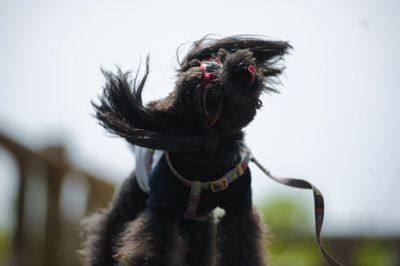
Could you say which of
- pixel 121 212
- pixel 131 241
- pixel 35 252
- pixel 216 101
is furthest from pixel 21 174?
pixel 216 101

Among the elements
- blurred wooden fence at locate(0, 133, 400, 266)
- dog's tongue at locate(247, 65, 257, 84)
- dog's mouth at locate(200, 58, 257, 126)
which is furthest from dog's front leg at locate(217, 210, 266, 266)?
blurred wooden fence at locate(0, 133, 400, 266)

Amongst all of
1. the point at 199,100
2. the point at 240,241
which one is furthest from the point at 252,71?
the point at 240,241

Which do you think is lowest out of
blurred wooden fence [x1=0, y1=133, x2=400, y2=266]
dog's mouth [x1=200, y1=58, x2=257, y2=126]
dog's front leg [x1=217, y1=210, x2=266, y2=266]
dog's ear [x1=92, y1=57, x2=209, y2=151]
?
blurred wooden fence [x1=0, y1=133, x2=400, y2=266]

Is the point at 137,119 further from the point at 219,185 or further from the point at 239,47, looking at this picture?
the point at 239,47

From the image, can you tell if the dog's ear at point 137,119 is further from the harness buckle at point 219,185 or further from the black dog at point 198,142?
the harness buckle at point 219,185

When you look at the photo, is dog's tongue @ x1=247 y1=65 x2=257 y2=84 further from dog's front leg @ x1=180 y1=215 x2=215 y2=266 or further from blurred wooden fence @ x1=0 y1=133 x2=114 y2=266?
blurred wooden fence @ x1=0 y1=133 x2=114 y2=266

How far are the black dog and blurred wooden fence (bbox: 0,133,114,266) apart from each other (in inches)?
118

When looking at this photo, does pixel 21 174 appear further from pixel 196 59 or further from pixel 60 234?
pixel 196 59

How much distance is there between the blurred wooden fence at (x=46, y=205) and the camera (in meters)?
5.91

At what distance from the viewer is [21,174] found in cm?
591

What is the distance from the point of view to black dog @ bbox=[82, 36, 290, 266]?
2.73 m

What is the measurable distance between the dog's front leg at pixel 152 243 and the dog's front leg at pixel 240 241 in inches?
8.7

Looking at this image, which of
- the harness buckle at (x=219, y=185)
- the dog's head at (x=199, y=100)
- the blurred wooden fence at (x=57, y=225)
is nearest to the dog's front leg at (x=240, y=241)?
the harness buckle at (x=219, y=185)

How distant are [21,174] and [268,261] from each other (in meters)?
3.47
